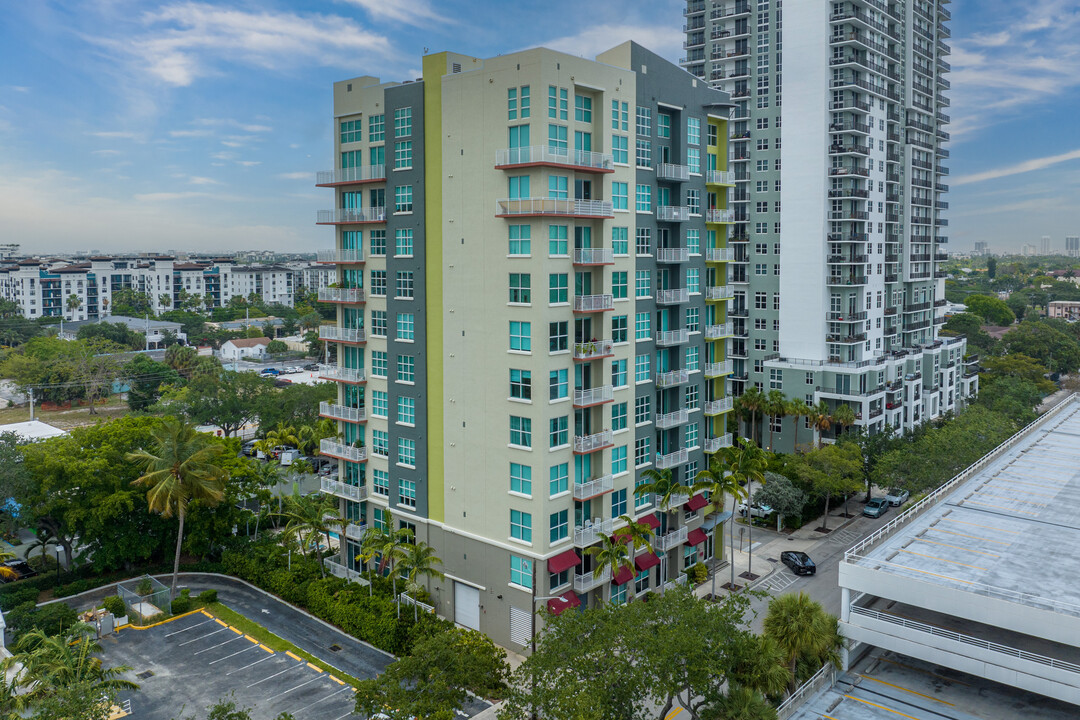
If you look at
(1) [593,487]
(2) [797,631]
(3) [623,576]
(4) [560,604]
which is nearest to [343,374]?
(1) [593,487]

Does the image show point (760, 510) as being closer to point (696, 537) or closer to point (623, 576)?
point (696, 537)

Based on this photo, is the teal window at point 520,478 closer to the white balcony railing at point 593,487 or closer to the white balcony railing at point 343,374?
the white balcony railing at point 593,487

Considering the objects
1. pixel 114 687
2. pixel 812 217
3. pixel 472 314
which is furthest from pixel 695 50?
pixel 114 687

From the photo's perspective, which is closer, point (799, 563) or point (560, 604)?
point (560, 604)

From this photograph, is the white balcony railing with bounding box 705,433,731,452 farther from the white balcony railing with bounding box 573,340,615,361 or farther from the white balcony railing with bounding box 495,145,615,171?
the white balcony railing with bounding box 495,145,615,171

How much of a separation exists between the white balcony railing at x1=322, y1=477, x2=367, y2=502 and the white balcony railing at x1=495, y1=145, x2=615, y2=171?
80.6ft

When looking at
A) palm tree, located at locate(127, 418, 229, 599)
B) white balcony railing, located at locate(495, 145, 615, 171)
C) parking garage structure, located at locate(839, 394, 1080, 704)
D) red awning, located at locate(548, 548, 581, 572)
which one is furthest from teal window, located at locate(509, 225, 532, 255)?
palm tree, located at locate(127, 418, 229, 599)

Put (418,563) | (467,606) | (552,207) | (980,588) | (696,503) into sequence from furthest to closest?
(696,503)
(467,606)
(418,563)
(552,207)
(980,588)

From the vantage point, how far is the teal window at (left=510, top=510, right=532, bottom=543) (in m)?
42.7

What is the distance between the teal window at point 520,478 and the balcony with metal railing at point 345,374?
14443 mm

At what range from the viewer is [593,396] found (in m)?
44.1

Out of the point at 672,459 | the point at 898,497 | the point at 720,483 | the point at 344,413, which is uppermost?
the point at 344,413

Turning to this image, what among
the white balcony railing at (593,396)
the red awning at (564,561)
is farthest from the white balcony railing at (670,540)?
the white balcony railing at (593,396)

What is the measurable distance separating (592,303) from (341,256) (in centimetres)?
1902
